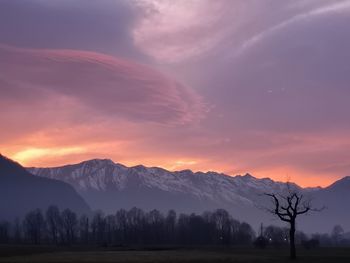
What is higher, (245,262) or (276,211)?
(276,211)

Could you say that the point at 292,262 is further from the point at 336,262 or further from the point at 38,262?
the point at 38,262

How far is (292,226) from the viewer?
82.2 meters

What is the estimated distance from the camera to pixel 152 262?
72.9 m

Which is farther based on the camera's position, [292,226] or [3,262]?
[292,226]

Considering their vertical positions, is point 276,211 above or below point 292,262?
above

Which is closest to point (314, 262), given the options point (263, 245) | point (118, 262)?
point (118, 262)

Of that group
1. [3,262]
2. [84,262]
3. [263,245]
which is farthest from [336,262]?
[263,245]

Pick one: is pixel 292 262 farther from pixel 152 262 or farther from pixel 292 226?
pixel 152 262

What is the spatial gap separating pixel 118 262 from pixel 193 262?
10.3 m

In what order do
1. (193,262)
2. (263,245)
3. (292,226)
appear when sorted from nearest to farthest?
1. (193,262)
2. (292,226)
3. (263,245)

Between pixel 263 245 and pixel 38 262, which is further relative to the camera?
pixel 263 245

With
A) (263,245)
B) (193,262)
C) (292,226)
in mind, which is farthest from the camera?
(263,245)

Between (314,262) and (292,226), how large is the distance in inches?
356

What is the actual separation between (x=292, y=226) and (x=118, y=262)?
2610 cm
